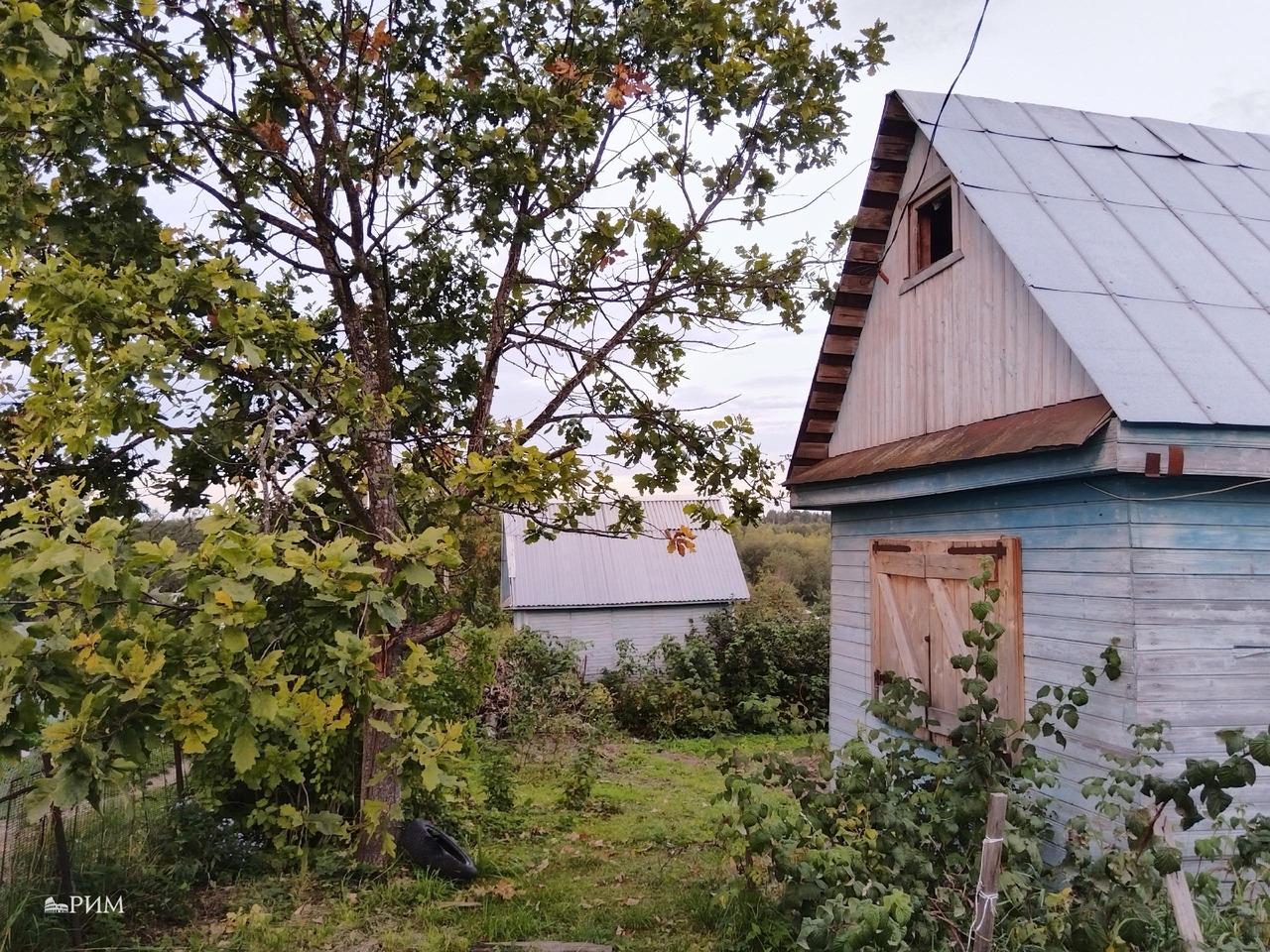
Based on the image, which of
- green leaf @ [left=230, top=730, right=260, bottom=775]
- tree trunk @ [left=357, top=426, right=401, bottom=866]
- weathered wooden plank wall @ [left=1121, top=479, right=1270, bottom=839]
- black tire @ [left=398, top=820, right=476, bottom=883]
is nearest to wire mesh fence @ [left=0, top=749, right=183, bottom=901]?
tree trunk @ [left=357, top=426, right=401, bottom=866]

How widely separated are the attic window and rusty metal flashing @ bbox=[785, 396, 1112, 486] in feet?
5.13

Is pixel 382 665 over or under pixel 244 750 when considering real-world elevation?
under

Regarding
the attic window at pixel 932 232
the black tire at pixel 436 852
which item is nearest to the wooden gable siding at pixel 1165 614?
the attic window at pixel 932 232

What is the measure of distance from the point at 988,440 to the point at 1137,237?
6.02 ft

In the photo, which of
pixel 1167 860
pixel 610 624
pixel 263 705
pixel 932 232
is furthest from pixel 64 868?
pixel 610 624

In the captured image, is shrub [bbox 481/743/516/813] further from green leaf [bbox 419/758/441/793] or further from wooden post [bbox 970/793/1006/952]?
wooden post [bbox 970/793/1006/952]

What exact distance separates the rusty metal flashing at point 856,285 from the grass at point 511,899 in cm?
384

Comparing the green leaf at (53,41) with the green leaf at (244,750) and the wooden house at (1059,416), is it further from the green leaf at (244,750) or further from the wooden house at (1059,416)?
the wooden house at (1059,416)

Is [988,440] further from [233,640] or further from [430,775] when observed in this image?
[233,640]

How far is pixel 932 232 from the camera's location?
23.0 feet

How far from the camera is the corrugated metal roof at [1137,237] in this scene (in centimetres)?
Answer: 445

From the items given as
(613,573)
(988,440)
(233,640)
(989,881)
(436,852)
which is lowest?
(436,852)

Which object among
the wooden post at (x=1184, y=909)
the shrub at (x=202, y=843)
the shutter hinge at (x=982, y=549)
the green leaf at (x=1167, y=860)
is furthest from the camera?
the shrub at (x=202, y=843)

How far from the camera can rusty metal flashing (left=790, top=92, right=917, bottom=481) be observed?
6993 mm
